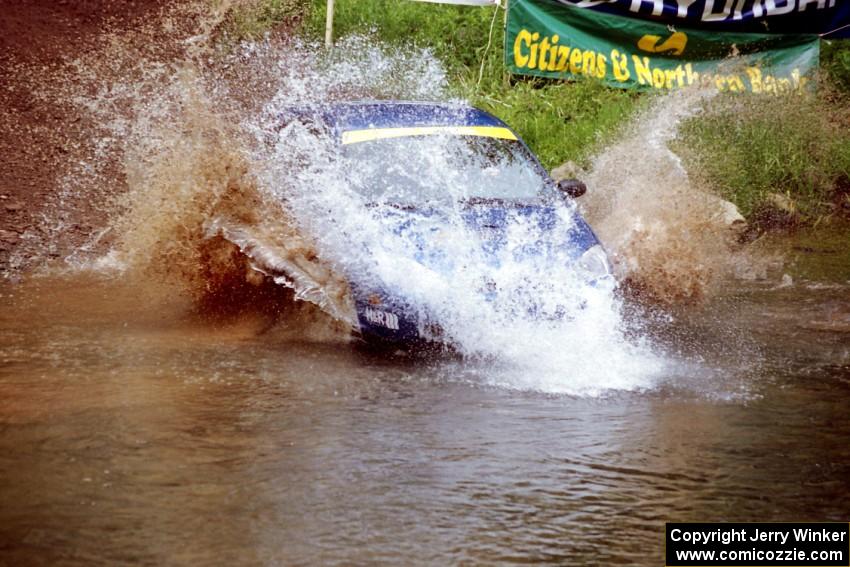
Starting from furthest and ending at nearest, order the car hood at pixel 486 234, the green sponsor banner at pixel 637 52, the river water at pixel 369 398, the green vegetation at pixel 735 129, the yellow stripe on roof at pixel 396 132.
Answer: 1. the green sponsor banner at pixel 637 52
2. the green vegetation at pixel 735 129
3. the yellow stripe on roof at pixel 396 132
4. the car hood at pixel 486 234
5. the river water at pixel 369 398

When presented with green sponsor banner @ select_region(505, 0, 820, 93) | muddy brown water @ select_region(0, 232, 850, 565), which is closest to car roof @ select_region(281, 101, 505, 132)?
muddy brown water @ select_region(0, 232, 850, 565)

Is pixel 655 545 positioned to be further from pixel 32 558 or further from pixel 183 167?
pixel 183 167

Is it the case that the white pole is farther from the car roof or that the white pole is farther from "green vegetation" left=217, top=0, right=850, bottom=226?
the car roof

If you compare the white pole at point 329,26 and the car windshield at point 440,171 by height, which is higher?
the white pole at point 329,26

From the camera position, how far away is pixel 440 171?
7.75m

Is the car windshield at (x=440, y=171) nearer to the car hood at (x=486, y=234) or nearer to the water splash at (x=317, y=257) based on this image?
the water splash at (x=317, y=257)

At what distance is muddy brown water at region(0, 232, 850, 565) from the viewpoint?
14.4 feet

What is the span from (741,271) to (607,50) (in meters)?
4.75

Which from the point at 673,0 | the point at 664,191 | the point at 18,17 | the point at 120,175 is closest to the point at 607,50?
the point at 673,0

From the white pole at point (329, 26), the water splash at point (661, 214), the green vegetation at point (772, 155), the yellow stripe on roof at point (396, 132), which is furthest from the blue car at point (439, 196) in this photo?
the white pole at point (329, 26)

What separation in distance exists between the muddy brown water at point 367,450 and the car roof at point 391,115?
62.8 inches

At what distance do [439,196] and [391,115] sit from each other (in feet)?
3.46

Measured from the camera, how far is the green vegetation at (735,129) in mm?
12875

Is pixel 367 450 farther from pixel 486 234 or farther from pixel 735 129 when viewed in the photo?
pixel 735 129
